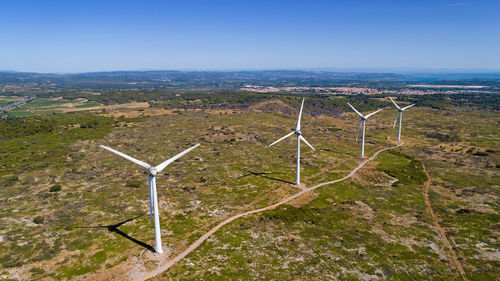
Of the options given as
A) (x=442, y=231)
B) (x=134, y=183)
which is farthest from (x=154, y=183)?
(x=442, y=231)

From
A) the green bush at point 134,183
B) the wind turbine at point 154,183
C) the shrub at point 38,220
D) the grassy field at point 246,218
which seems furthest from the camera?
the green bush at point 134,183

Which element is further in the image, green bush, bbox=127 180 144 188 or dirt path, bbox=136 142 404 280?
green bush, bbox=127 180 144 188

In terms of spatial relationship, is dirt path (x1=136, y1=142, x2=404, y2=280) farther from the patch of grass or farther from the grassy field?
the patch of grass

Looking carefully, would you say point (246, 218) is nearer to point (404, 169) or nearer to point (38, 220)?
point (38, 220)

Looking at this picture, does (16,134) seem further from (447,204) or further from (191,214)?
(447,204)

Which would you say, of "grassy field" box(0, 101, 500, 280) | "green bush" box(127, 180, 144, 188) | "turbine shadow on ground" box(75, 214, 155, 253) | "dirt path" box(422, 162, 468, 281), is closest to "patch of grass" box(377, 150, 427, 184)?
"grassy field" box(0, 101, 500, 280)

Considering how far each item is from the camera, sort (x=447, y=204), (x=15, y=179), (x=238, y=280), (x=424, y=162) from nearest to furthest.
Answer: (x=238, y=280)
(x=447, y=204)
(x=15, y=179)
(x=424, y=162)

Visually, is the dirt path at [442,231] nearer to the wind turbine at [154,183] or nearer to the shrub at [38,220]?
the wind turbine at [154,183]

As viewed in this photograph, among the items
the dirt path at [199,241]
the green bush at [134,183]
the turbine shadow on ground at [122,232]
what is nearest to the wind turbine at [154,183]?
the turbine shadow on ground at [122,232]

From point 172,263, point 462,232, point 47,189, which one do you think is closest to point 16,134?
point 47,189
